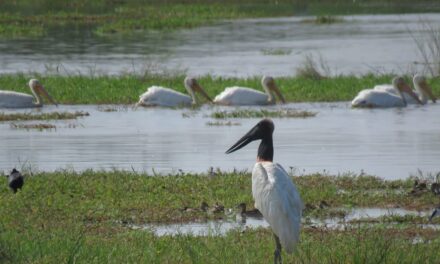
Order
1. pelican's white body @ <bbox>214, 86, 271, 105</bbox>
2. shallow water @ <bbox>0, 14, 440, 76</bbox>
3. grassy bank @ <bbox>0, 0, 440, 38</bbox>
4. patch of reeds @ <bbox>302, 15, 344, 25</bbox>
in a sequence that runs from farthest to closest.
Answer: patch of reeds @ <bbox>302, 15, 344, 25</bbox> < grassy bank @ <bbox>0, 0, 440, 38</bbox> < shallow water @ <bbox>0, 14, 440, 76</bbox> < pelican's white body @ <bbox>214, 86, 271, 105</bbox>

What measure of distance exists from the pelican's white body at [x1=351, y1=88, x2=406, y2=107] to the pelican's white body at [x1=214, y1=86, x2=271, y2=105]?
1.65 meters

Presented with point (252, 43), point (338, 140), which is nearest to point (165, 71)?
point (338, 140)

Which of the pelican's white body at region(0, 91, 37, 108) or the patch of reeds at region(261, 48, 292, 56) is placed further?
the patch of reeds at region(261, 48, 292, 56)

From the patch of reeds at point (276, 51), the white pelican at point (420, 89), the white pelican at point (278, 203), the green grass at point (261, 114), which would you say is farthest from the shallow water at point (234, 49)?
the white pelican at point (278, 203)

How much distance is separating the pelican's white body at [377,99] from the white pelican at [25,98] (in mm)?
5193

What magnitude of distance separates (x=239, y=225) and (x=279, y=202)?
1965 millimetres

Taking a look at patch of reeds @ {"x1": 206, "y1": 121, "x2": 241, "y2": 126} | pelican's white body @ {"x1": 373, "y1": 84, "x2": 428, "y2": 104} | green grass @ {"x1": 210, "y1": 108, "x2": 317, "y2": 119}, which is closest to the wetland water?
patch of reeds @ {"x1": 206, "y1": 121, "x2": 241, "y2": 126}

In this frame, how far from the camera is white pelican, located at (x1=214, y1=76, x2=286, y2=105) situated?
19.4 m

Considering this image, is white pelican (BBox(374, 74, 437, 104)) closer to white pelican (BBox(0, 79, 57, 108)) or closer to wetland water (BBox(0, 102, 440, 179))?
wetland water (BBox(0, 102, 440, 179))

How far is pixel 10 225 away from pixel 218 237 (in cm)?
179

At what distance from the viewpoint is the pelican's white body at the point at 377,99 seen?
746 inches

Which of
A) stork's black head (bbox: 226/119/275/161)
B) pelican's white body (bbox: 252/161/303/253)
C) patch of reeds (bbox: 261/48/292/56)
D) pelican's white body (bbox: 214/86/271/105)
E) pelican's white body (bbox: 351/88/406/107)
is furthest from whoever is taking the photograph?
patch of reeds (bbox: 261/48/292/56)

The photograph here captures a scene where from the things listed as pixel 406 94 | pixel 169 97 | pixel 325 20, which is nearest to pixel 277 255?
pixel 169 97

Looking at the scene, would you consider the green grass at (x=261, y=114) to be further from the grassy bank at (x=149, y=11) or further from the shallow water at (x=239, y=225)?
the grassy bank at (x=149, y=11)
